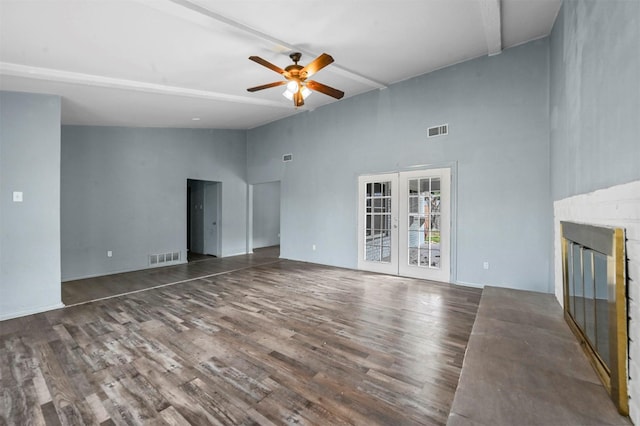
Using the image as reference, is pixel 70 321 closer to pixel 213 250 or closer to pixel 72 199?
pixel 72 199

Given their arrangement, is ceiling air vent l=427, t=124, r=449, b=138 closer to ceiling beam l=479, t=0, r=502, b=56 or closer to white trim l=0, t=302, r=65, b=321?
ceiling beam l=479, t=0, r=502, b=56

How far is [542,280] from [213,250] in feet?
24.3

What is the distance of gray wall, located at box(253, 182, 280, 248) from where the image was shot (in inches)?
372

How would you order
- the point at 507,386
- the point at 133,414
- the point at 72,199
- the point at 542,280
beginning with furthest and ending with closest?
the point at 72,199 → the point at 542,280 → the point at 133,414 → the point at 507,386

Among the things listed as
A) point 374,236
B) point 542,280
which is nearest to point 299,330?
point 374,236

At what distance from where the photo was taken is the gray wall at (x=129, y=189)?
5.46 m

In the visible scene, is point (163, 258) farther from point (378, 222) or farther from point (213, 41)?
point (213, 41)

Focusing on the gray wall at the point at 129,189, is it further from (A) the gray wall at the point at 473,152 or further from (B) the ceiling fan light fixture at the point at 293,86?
(B) the ceiling fan light fixture at the point at 293,86

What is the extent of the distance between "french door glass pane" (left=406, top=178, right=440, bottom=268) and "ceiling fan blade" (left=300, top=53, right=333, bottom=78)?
2832mm

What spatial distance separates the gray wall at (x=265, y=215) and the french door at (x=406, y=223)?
14.7ft

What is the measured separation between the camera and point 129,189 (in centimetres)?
618

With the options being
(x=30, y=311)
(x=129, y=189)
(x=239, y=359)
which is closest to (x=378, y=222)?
(x=239, y=359)

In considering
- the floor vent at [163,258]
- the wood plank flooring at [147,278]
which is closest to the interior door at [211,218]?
the wood plank flooring at [147,278]

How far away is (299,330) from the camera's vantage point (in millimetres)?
3143
